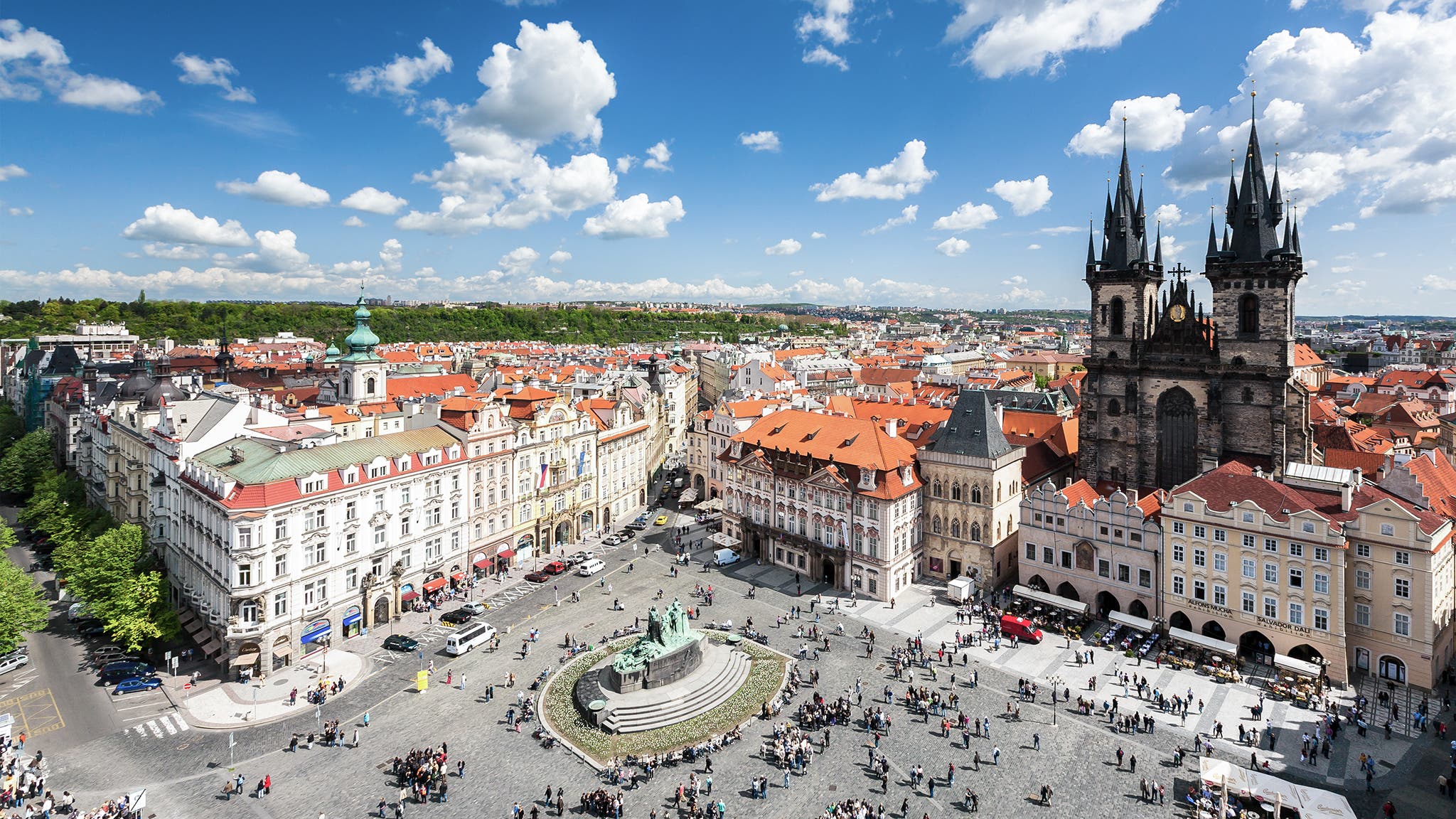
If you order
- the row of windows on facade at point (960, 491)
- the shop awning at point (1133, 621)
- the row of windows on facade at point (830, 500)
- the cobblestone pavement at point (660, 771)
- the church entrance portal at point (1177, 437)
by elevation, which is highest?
the church entrance portal at point (1177, 437)

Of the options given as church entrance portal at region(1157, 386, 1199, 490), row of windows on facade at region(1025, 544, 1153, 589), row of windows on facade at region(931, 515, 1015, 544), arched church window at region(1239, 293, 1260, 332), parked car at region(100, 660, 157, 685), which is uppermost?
arched church window at region(1239, 293, 1260, 332)

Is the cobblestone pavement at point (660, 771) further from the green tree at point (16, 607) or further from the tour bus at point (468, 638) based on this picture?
the green tree at point (16, 607)

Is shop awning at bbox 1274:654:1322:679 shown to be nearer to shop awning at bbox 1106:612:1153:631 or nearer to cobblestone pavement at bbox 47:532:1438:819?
cobblestone pavement at bbox 47:532:1438:819

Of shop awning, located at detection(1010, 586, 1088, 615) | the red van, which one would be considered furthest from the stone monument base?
shop awning, located at detection(1010, 586, 1088, 615)

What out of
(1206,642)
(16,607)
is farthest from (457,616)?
(1206,642)

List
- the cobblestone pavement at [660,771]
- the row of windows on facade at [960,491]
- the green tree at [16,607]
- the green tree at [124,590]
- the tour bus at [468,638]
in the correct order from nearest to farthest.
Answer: the cobblestone pavement at [660,771] < the green tree at [16,607] < the green tree at [124,590] < the tour bus at [468,638] < the row of windows on facade at [960,491]

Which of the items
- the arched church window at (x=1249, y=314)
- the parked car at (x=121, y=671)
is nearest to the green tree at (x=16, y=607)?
the parked car at (x=121, y=671)

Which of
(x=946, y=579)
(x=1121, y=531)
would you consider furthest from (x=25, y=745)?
(x=1121, y=531)
